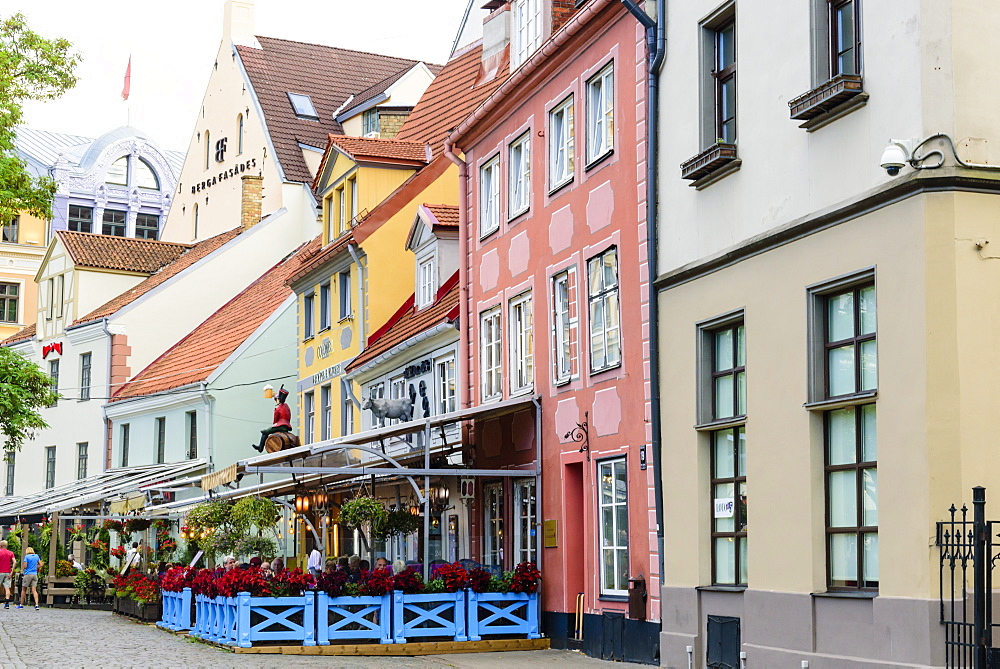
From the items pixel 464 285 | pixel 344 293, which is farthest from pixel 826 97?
pixel 344 293

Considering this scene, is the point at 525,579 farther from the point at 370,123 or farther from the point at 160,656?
the point at 370,123

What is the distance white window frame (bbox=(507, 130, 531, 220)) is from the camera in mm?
22312

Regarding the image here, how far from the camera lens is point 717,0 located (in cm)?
1617

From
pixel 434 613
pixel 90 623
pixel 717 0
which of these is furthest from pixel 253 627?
pixel 717 0

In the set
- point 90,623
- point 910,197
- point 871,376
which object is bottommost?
point 90,623

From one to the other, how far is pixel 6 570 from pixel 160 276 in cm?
1454

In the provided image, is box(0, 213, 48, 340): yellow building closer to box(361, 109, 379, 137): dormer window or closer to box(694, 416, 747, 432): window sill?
box(361, 109, 379, 137): dormer window

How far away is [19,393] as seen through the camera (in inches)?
996

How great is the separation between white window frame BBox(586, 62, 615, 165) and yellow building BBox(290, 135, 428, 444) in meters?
11.7

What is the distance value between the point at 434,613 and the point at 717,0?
361 inches

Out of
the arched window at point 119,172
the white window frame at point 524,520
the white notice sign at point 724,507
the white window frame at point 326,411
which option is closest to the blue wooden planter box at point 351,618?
the white window frame at point 524,520

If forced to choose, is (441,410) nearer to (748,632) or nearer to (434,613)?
(434,613)

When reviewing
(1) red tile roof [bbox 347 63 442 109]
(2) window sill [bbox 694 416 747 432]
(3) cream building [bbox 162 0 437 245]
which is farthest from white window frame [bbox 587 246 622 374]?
(1) red tile roof [bbox 347 63 442 109]

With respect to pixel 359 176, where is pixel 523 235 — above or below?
below
